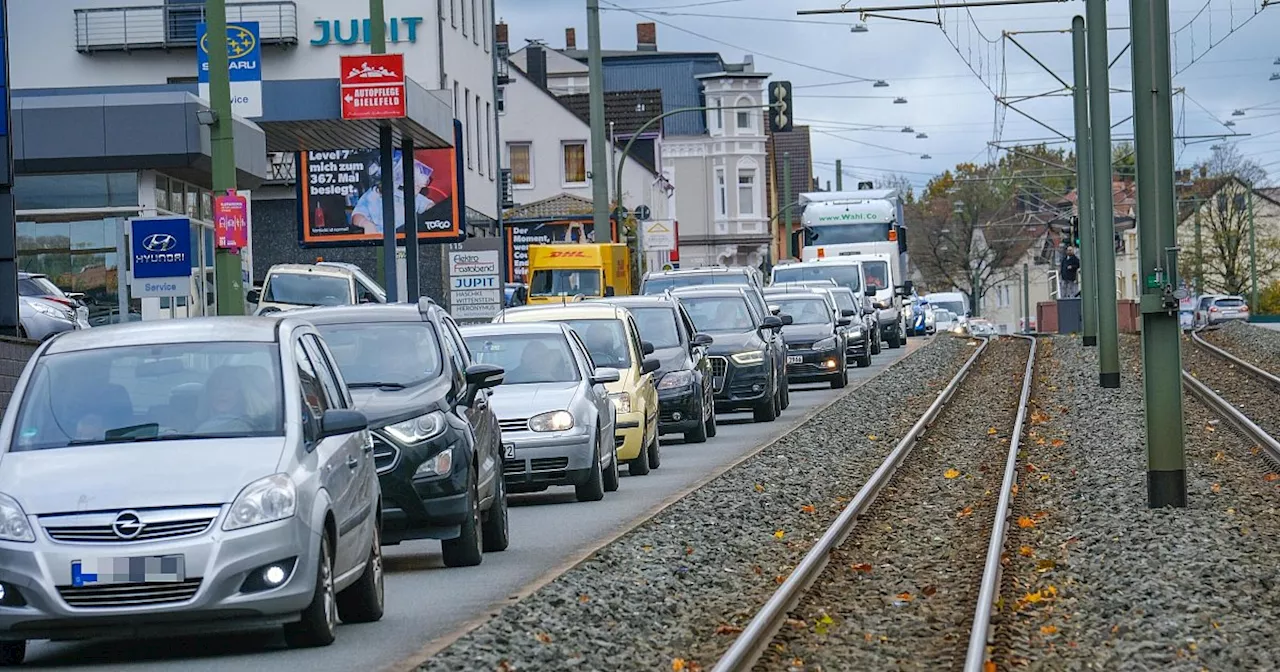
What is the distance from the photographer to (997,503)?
16797 millimetres

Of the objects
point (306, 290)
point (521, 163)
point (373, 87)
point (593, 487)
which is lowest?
point (593, 487)

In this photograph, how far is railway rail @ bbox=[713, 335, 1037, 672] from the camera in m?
9.54

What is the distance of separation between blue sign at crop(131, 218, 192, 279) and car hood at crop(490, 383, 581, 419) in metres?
3.78

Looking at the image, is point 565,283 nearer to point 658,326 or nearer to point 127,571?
point 658,326

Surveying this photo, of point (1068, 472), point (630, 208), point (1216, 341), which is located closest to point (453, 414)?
point (1068, 472)

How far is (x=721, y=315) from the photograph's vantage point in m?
30.8

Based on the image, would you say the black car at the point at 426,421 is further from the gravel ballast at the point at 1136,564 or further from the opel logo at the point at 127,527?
the gravel ballast at the point at 1136,564

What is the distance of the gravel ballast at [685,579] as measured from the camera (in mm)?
9930

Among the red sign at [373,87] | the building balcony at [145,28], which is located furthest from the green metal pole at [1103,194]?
the building balcony at [145,28]

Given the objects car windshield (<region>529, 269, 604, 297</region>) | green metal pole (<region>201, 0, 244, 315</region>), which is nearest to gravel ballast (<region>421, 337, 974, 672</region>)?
green metal pole (<region>201, 0, 244, 315</region>)

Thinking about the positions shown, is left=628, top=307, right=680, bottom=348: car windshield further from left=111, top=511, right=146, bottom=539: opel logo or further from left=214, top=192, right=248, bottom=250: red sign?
left=111, top=511, right=146, bottom=539: opel logo

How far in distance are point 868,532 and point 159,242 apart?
8.26 metres

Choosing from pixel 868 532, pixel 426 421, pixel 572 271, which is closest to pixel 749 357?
pixel 868 532

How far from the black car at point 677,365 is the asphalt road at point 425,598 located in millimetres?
3566
